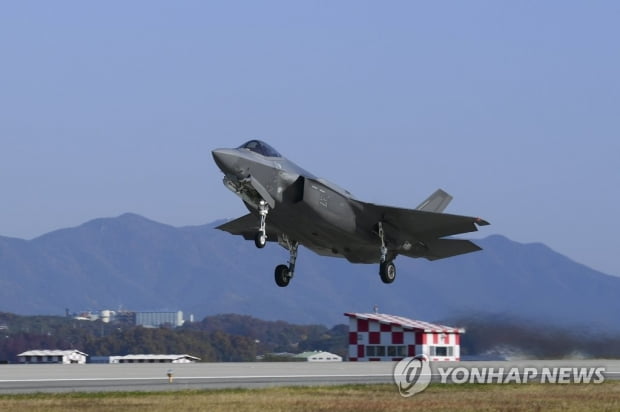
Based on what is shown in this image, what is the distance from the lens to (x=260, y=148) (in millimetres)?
31500

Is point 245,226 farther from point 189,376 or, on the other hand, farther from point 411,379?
point 411,379

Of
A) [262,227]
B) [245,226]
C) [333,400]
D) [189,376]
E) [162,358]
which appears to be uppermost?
[245,226]

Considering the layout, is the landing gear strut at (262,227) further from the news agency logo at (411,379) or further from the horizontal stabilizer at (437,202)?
the horizontal stabilizer at (437,202)

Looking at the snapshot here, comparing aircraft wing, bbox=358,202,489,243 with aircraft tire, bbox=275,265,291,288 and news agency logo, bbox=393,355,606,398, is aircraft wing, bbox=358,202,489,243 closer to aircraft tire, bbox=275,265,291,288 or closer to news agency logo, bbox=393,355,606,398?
aircraft tire, bbox=275,265,291,288

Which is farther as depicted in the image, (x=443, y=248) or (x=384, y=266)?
(x=443, y=248)

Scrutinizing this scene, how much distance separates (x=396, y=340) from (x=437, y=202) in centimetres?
1709

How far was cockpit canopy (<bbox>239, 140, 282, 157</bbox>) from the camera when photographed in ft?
103

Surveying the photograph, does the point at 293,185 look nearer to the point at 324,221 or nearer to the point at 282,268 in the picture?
the point at 324,221

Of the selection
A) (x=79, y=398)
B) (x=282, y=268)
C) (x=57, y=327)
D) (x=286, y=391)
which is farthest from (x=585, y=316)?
(x=57, y=327)

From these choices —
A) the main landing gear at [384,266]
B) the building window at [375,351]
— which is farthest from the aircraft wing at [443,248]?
the building window at [375,351]

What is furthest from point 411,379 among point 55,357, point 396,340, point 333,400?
point 55,357

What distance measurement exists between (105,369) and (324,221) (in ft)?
35.0

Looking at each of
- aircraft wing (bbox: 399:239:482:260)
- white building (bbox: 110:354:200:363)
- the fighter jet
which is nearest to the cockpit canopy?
the fighter jet

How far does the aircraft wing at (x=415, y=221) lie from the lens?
1316 inches
